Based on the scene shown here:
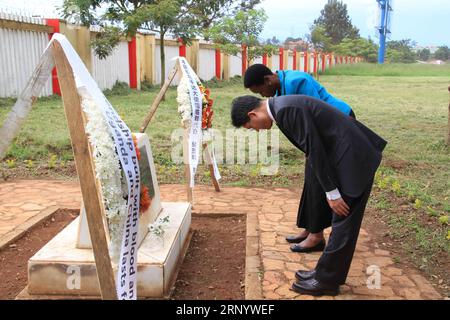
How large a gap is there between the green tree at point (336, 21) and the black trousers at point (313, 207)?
7142 centimetres

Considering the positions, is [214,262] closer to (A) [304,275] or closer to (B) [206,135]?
(A) [304,275]

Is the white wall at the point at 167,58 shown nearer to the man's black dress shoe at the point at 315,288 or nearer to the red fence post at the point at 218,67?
the red fence post at the point at 218,67

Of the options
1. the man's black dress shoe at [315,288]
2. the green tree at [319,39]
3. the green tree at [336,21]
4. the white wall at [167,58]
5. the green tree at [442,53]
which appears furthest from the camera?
the green tree at [442,53]

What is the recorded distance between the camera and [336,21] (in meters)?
72.1

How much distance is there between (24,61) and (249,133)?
6.32 m

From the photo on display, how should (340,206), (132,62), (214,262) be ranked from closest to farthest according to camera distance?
1. (340,206)
2. (214,262)
3. (132,62)

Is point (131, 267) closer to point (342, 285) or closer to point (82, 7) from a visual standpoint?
point (342, 285)

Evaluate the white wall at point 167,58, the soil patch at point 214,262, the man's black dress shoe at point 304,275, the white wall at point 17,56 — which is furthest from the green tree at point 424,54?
the man's black dress shoe at point 304,275

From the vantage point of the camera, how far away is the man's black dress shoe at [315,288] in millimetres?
3049

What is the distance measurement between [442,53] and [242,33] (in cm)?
7576

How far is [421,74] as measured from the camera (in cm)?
3575

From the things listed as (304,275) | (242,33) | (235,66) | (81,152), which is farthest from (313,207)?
(235,66)

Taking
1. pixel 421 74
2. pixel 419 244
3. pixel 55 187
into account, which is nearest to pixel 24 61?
pixel 55 187

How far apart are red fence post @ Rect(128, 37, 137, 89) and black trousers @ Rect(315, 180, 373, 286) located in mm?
14184
